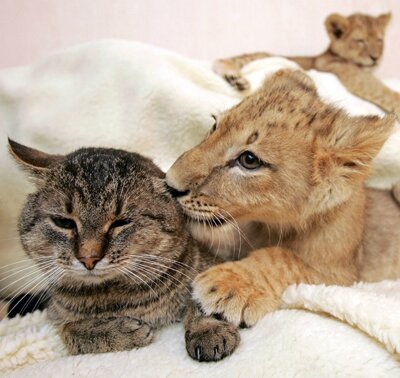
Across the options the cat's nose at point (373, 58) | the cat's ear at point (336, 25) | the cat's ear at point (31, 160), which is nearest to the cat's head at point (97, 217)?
the cat's ear at point (31, 160)

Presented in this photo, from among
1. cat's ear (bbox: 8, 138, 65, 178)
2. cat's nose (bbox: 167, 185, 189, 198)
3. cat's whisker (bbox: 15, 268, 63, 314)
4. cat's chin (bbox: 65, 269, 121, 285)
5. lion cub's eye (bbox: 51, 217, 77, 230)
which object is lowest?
cat's whisker (bbox: 15, 268, 63, 314)

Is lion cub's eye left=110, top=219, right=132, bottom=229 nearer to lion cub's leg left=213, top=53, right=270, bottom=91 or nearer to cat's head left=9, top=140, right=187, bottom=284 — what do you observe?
cat's head left=9, top=140, right=187, bottom=284

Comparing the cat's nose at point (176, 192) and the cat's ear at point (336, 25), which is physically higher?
the cat's ear at point (336, 25)

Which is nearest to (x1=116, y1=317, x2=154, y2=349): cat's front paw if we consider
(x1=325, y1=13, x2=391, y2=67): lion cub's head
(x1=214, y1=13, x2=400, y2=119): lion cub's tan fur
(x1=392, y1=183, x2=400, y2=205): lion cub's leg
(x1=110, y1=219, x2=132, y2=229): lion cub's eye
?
(x1=110, y1=219, x2=132, y2=229): lion cub's eye

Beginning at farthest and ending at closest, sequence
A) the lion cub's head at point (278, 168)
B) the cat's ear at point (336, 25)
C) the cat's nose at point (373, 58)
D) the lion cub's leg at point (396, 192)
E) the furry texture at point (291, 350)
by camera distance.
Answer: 1. the cat's nose at point (373, 58)
2. the cat's ear at point (336, 25)
3. the lion cub's leg at point (396, 192)
4. the lion cub's head at point (278, 168)
5. the furry texture at point (291, 350)

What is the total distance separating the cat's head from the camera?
99 centimetres

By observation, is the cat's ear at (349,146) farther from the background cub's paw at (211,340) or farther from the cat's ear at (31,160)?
the cat's ear at (31,160)

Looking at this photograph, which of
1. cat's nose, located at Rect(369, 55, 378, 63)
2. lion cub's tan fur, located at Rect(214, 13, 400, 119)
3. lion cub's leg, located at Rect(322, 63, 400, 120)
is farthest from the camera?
cat's nose, located at Rect(369, 55, 378, 63)

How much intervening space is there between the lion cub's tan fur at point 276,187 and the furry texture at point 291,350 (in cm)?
9

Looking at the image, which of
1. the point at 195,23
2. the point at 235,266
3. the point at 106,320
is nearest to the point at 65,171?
the point at 106,320

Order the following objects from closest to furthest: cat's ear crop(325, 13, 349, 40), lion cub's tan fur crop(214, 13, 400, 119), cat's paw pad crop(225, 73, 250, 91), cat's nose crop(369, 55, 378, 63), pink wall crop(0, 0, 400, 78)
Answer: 1. cat's paw pad crop(225, 73, 250, 91)
2. pink wall crop(0, 0, 400, 78)
3. lion cub's tan fur crop(214, 13, 400, 119)
4. cat's ear crop(325, 13, 349, 40)
5. cat's nose crop(369, 55, 378, 63)

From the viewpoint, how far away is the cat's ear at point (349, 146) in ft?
3.52

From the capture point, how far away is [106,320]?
1039 mm

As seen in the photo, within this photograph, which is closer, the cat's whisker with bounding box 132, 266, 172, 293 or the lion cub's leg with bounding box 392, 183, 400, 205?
the cat's whisker with bounding box 132, 266, 172, 293
